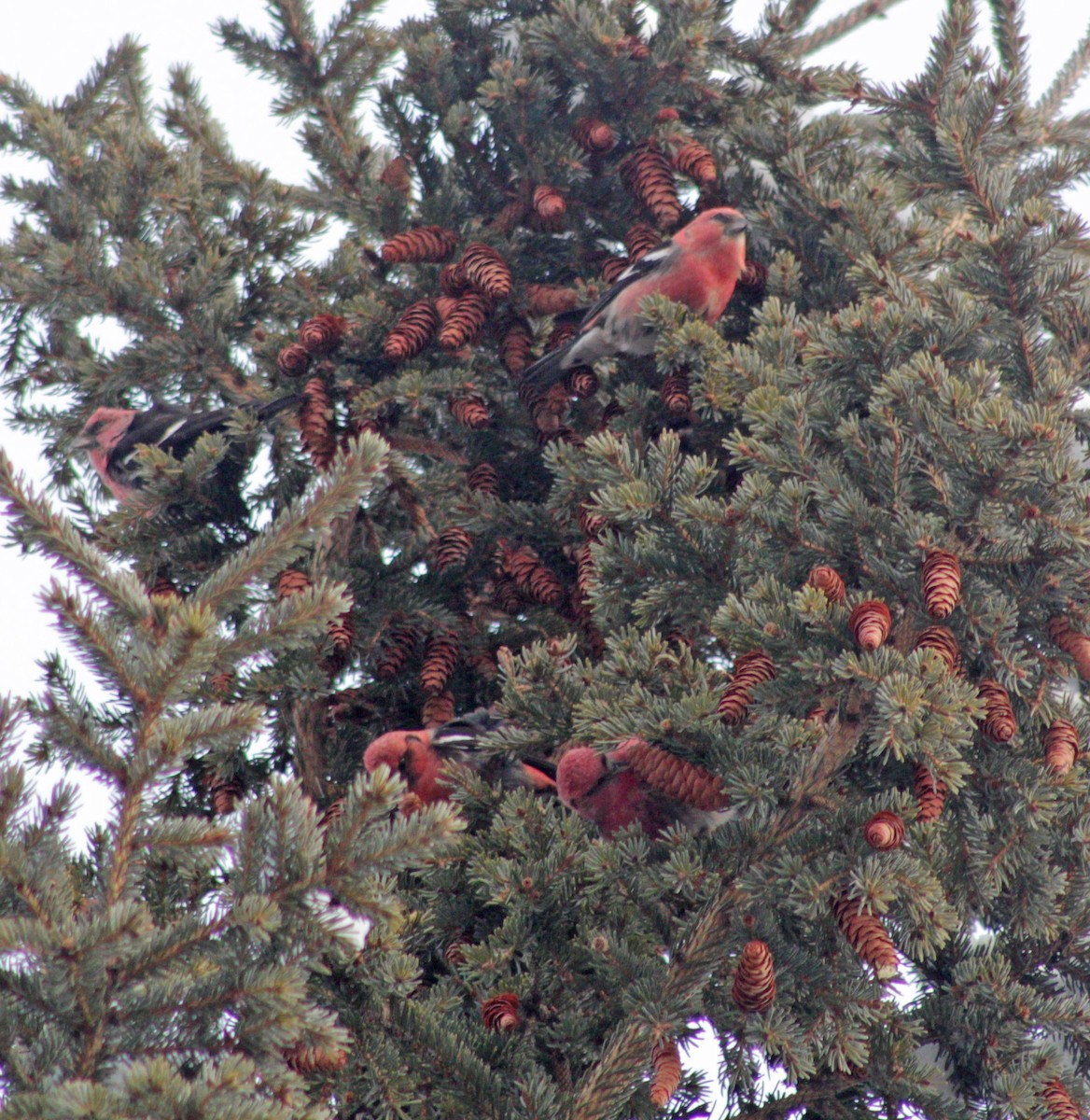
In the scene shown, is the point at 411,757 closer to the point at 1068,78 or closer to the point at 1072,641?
the point at 1072,641

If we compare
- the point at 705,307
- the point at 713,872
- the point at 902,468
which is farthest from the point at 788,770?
the point at 705,307

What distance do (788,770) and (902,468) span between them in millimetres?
571

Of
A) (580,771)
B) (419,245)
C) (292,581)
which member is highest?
(419,245)

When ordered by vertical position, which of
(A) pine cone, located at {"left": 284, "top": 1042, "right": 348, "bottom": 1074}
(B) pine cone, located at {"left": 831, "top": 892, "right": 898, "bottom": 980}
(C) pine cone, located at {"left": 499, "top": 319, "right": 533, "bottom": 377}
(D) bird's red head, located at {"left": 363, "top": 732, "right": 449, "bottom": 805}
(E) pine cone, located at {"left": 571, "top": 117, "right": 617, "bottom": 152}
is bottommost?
(A) pine cone, located at {"left": 284, "top": 1042, "right": 348, "bottom": 1074}

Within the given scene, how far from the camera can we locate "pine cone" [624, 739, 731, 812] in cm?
225

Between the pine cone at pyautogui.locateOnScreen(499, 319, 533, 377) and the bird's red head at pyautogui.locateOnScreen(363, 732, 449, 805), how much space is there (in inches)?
44.6

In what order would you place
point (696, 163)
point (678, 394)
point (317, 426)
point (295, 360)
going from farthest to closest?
point (696, 163)
point (295, 360)
point (317, 426)
point (678, 394)

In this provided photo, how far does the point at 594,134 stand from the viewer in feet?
12.1

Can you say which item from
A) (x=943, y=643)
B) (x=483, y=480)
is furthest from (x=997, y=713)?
(x=483, y=480)

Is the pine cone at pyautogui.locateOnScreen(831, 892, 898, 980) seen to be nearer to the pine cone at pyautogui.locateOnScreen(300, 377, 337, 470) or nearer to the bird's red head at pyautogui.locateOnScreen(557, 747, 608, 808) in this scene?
the bird's red head at pyautogui.locateOnScreen(557, 747, 608, 808)

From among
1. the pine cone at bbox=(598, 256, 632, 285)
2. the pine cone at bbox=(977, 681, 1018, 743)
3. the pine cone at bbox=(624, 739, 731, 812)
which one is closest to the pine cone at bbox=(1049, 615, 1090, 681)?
the pine cone at bbox=(977, 681, 1018, 743)

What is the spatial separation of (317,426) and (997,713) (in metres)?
1.77

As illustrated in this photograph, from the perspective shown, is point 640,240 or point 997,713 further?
point 640,240

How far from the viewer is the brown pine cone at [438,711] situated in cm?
293
